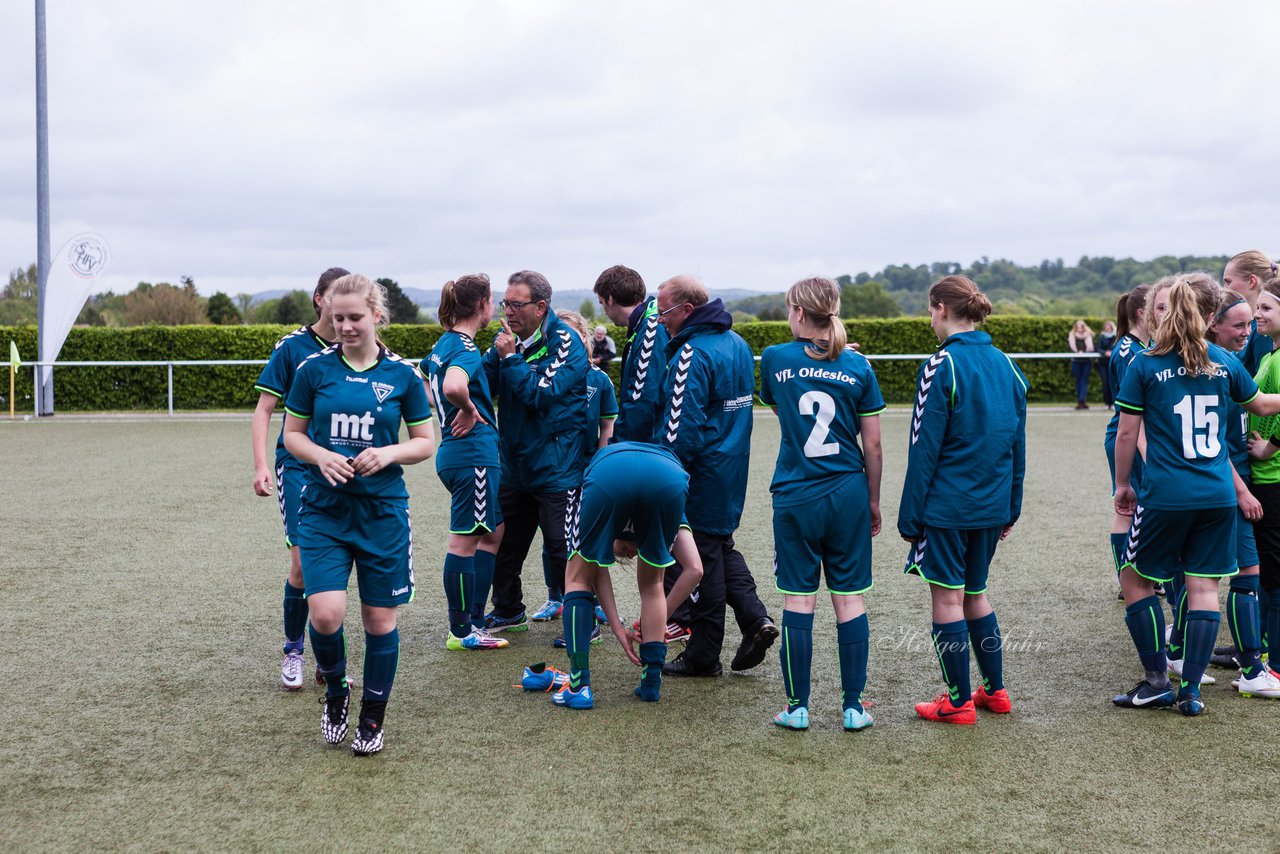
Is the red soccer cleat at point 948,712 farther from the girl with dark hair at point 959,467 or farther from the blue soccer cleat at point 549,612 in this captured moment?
the blue soccer cleat at point 549,612

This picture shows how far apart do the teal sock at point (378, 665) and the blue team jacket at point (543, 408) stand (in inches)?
60.6

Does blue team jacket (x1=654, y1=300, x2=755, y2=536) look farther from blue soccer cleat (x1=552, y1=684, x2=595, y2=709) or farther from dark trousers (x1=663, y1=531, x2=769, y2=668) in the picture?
blue soccer cleat (x1=552, y1=684, x2=595, y2=709)

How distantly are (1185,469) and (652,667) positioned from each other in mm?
2262

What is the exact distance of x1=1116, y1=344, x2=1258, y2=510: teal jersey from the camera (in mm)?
4305

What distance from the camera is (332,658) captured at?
4066 mm

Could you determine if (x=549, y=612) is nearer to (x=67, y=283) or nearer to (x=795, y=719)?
(x=795, y=719)

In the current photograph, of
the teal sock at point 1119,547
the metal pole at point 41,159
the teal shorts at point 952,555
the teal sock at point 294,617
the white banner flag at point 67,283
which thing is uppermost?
the metal pole at point 41,159

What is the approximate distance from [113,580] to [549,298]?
11.7 feet

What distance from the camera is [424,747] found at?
4.14 meters

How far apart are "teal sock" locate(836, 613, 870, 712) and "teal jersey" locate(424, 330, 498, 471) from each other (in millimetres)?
1983

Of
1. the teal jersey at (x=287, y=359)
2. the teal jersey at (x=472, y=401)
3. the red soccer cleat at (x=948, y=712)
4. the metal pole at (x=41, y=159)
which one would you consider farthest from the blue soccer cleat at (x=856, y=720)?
the metal pole at (x=41, y=159)

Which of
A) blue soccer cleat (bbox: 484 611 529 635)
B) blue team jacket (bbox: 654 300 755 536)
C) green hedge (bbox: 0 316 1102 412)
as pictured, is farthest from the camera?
green hedge (bbox: 0 316 1102 412)

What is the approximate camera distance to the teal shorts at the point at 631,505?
4320mm

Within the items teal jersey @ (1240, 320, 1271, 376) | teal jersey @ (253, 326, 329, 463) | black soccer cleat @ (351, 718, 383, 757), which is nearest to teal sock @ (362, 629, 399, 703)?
black soccer cleat @ (351, 718, 383, 757)
